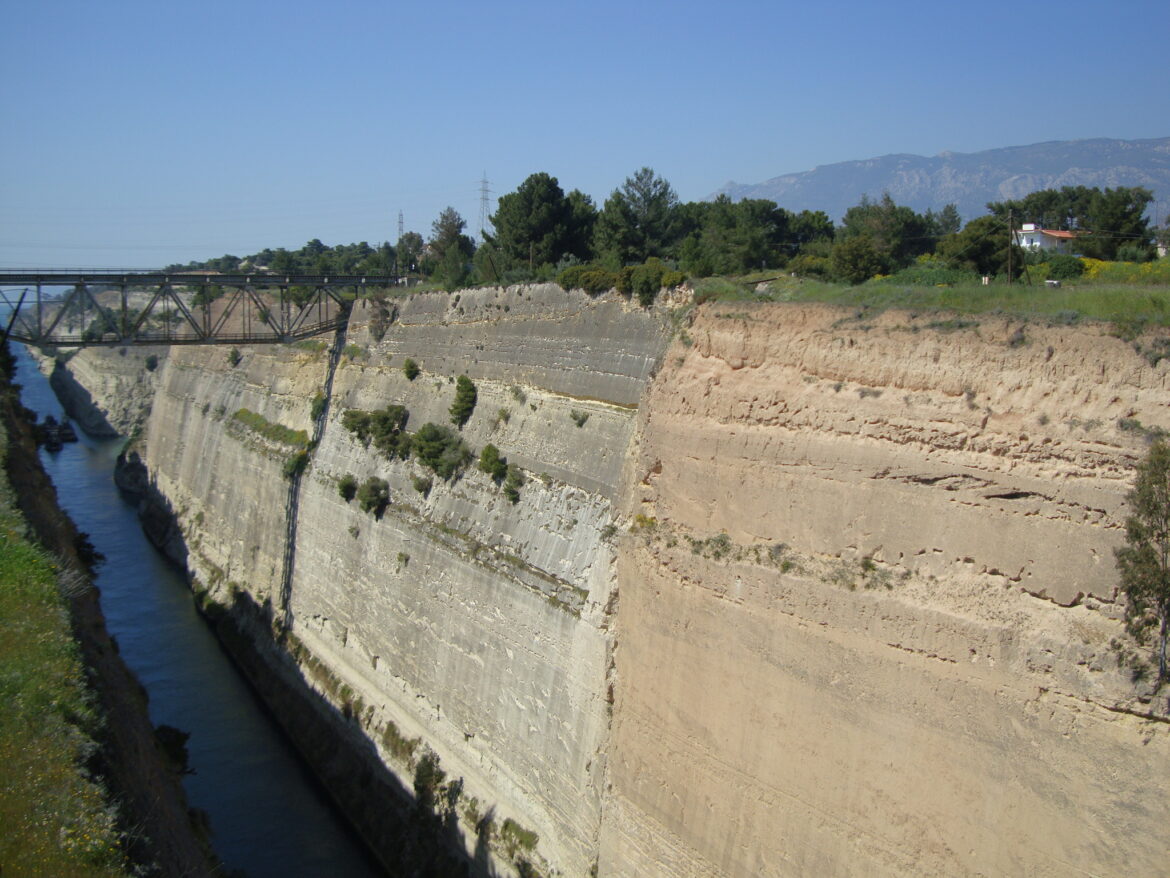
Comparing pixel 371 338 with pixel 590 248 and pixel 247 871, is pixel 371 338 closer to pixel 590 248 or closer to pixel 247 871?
pixel 590 248

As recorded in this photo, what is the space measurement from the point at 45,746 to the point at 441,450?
11.1 m

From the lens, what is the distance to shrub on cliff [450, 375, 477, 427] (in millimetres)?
19469

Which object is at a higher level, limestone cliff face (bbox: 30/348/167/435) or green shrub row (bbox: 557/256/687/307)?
green shrub row (bbox: 557/256/687/307)

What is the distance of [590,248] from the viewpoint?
27594 millimetres

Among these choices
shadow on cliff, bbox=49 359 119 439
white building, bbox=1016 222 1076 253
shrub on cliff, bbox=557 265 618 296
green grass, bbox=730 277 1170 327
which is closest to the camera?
green grass, bbox=730 277 1170 327

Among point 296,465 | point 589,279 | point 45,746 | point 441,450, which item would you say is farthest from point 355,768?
point 589,279

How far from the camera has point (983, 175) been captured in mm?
81688

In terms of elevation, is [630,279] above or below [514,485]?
above

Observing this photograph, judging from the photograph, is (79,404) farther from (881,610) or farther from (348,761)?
(881,610)

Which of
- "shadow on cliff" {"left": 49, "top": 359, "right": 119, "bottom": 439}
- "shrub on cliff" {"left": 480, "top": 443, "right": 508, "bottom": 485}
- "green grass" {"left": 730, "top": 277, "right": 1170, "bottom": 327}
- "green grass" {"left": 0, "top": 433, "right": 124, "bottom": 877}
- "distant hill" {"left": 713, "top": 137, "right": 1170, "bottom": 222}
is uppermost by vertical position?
"distant hill" {"left": 713, "top": 137, "right": 1170, "bottom": 222}

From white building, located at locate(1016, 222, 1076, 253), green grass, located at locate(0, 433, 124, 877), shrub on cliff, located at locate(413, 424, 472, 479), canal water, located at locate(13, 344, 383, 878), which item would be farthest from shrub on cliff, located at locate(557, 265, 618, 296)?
white building, located at locate(1016, 222, 1076, 253)

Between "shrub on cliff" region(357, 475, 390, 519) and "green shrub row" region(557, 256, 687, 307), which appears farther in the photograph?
"shrub on cliff" region(357, 475, 390, 519)

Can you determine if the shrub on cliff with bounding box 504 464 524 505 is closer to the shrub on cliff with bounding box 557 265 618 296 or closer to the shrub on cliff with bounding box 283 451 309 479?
the shrub on cliff with bounding box 557 265 618 296

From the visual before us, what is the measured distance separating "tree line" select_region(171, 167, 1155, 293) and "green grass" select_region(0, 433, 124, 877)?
10017 mm
